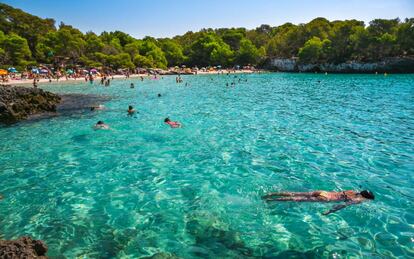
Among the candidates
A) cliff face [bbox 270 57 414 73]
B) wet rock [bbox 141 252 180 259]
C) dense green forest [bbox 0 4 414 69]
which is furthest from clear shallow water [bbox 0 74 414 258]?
cliff face [bbox 270 57 414 73]

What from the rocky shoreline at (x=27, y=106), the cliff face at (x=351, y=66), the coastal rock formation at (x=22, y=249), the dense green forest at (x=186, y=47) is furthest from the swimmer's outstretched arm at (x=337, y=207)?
the cliff face at (x=351, y=66)

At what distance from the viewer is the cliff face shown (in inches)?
2995

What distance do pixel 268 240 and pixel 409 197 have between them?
441 cm

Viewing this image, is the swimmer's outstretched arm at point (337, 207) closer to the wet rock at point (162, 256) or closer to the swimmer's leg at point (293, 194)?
the swimmer's leg at point (293, 194)

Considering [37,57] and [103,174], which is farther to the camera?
[37,57]

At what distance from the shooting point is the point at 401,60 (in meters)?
75.9

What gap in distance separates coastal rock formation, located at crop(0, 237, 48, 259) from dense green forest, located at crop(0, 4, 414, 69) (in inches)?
2533

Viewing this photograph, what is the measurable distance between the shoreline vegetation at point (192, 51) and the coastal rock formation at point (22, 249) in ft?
173

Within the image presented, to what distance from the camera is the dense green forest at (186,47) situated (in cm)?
6588

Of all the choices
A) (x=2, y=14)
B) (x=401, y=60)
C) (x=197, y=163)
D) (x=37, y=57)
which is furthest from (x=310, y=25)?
(x=197, y=163)

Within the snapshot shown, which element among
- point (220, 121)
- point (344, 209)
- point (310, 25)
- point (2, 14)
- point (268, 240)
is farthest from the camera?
point (310, 25)

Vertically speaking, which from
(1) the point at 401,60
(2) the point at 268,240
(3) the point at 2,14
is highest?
(3) the point at 2,14

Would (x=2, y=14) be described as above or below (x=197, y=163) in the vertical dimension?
above

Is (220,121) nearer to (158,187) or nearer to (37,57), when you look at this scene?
(158,187)
